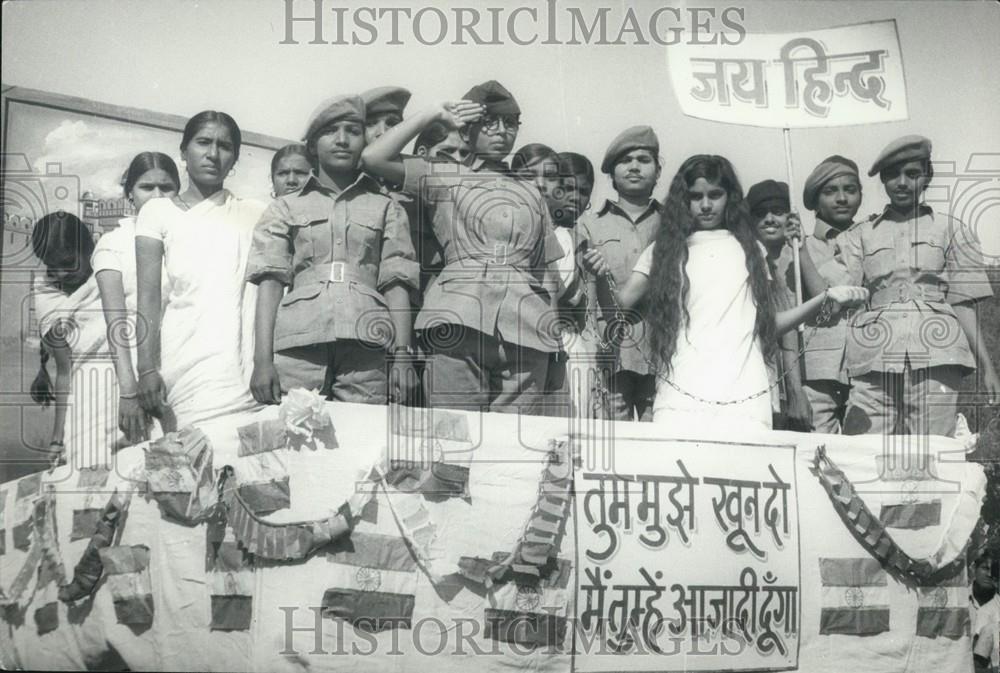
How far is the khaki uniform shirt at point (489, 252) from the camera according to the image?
5.45 metres

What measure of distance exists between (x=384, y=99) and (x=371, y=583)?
6.31ft

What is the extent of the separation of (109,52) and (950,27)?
11.8ft

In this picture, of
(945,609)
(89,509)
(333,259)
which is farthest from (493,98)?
(945,609)

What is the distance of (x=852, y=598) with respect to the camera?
555 cm

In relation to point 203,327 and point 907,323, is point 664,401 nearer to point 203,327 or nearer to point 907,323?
point 907,323

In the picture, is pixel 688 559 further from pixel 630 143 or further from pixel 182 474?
pixel 182 474

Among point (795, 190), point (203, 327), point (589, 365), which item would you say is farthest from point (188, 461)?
point (795, 190)

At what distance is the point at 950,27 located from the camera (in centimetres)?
605

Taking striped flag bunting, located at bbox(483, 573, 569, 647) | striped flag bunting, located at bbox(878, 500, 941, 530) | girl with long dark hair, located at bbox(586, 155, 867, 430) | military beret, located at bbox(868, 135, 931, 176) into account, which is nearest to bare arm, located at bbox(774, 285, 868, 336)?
girl with long dark hair, located at bbox(586, 155, 867, 430)

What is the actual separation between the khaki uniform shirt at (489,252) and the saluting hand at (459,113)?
0.17m

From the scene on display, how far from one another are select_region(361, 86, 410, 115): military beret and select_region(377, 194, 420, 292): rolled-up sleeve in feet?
1.28

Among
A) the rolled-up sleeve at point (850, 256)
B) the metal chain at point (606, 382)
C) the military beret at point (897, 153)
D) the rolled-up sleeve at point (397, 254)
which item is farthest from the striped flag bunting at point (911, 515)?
the rolled-up sleeve at point (397, 254)

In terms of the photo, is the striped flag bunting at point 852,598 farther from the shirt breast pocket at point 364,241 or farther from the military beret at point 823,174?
the shirt breast pocket at point 364,241

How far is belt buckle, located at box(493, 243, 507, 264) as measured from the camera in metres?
5.51
